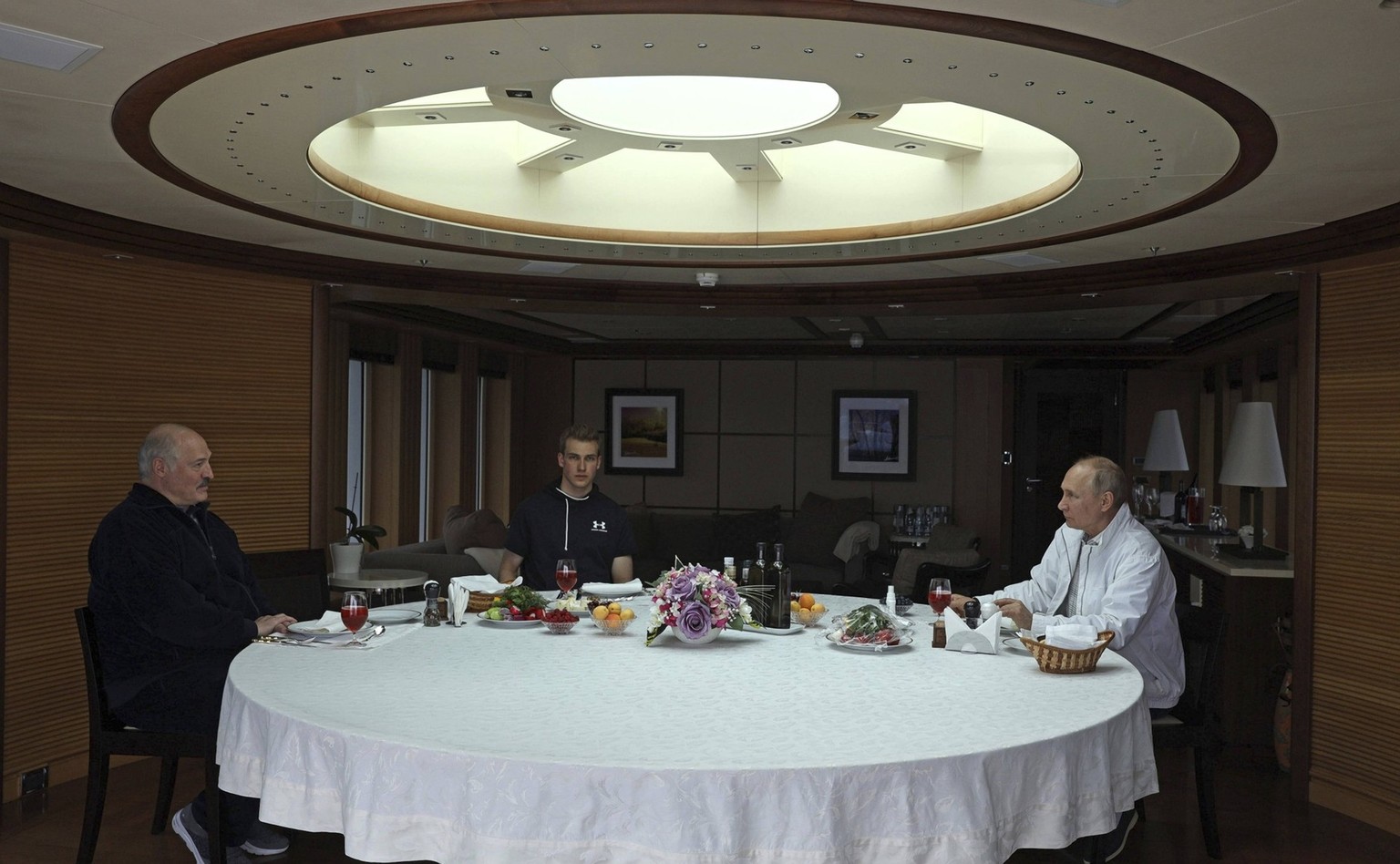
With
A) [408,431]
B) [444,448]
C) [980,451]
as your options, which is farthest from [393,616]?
[980,451]

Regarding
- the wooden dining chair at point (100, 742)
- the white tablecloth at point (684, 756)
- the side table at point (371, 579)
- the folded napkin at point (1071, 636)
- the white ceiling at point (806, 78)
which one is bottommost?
the wooden dining chair at point (100, 742)

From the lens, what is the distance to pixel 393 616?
3625mm

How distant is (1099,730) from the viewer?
2459 mm

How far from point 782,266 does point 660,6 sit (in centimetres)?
321

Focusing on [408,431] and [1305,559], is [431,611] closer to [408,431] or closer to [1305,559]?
[1305,559]

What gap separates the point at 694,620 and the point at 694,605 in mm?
42

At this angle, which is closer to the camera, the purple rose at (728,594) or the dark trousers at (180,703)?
the purple rose at (728,594)

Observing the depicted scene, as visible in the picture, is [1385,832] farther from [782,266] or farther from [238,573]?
[238,573]

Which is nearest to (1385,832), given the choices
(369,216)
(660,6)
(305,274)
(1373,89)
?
(1373,89)

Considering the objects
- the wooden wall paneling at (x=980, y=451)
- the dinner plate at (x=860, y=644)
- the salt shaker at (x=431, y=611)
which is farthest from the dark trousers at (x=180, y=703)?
the wooden wall paneling at (x=980, y=451)

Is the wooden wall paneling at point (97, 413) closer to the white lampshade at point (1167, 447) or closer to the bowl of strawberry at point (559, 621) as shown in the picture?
the bowl of strawberry at point (559, 621)

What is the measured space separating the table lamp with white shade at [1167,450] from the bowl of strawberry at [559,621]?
19.9 ft

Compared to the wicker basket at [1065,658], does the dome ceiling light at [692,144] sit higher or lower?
higher

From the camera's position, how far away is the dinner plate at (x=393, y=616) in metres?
3.60
